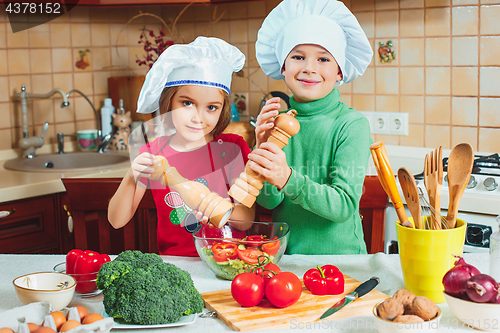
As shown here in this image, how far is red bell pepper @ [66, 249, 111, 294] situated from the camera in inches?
31.5

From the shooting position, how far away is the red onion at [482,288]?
0.64 meters

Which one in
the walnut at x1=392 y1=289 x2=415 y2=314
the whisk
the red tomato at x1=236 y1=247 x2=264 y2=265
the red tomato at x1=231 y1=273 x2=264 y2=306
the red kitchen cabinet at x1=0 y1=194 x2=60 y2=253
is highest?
the whisk

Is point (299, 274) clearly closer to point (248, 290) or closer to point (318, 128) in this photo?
point (248, 290)

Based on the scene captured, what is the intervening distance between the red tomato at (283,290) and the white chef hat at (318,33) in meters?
0.44

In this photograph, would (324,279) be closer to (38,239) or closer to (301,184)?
(301,184)

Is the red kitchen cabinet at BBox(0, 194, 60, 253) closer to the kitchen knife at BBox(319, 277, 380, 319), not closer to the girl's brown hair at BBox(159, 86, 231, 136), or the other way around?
the girl's brown hair at BBox(159, 86, 231, 136)

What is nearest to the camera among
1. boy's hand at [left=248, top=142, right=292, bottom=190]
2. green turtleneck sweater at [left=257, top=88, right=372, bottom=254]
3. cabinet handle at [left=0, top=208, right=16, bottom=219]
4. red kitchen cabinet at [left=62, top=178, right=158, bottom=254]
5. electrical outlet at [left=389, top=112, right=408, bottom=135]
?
boy's hand at [left=248, top=142, right=292, bottom=190]

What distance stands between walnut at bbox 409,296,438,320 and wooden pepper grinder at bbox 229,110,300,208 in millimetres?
297

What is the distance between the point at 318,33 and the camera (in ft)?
3.01

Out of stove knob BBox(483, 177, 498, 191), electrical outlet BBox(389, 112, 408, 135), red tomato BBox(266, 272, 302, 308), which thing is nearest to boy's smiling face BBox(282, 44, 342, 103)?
red tomato BBox(266, 272, 302, 308)

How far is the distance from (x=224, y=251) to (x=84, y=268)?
242 millimetres

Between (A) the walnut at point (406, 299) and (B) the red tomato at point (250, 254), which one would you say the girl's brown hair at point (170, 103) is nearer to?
(B) the red tomato at point (250, 254)

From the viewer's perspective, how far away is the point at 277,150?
83 cm

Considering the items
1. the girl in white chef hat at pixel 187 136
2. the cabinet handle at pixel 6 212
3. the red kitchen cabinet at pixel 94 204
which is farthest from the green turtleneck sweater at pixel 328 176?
the cabinet handle at pixel 6 212
